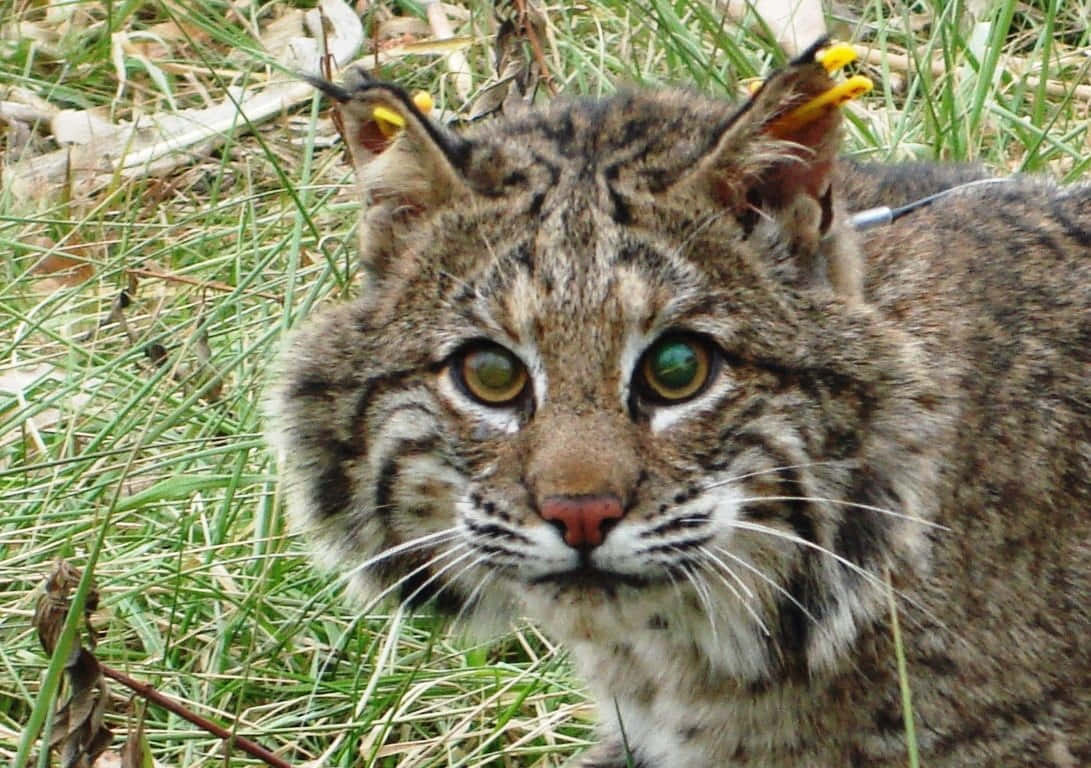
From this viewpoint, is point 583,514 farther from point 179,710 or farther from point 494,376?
point 179,710

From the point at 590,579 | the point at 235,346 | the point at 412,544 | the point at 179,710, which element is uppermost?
the point at 235,346

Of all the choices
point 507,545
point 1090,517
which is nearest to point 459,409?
point 507,545

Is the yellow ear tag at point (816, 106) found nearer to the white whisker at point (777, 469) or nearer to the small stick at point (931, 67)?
the white whisker at point (777, 469)

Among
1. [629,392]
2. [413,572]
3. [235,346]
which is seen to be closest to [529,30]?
[235,346]

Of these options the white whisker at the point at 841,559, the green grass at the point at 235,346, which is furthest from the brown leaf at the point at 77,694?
the white whisker at the point at 841,559

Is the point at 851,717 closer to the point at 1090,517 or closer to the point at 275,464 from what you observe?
the point at 1090,517

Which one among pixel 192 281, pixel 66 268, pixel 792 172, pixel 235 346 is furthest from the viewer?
pixel 66 268

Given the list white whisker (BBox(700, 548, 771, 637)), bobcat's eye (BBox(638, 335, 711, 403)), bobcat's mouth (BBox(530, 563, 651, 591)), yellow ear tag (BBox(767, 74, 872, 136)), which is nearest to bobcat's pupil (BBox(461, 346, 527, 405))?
bobcat's eye (BBox(638, 335, 711, 403))
